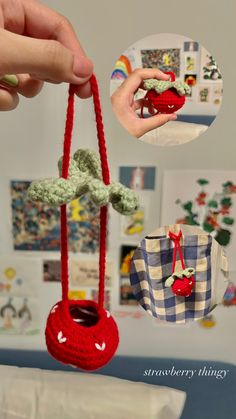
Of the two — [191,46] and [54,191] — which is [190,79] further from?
[54,191]

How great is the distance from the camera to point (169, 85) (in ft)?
2.97

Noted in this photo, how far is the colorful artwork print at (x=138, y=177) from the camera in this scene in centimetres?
106

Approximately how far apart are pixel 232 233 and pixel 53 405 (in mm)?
739

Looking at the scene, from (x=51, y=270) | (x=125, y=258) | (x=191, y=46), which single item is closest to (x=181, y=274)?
(x=125, y=258)

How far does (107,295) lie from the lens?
1201mm

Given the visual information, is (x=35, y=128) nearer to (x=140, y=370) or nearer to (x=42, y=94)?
(x=42, y=94)

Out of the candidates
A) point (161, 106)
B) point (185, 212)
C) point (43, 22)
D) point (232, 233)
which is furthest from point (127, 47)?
point (232, 233)

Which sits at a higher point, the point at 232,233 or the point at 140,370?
the point at 232,233

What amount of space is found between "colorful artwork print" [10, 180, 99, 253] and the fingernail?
542 millimetres

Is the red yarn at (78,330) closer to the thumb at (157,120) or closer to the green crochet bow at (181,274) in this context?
the thumb at (157,120)

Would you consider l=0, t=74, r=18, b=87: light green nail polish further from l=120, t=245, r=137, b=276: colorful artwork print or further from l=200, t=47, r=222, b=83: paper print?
l=120, t=245, r=137, b=276: colorful artwork print

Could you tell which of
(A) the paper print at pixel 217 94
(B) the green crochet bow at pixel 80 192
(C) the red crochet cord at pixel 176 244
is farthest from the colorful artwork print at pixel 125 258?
(B) the green crochet bow at pixel 80 192

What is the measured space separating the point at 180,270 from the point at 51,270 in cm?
40

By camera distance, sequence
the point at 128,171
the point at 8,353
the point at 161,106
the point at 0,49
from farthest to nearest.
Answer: the point at 8,353, the point at 128,171, the point at 161,106, the point at 0,49
